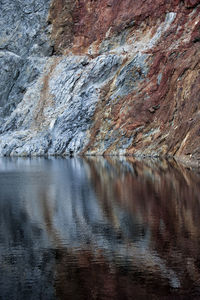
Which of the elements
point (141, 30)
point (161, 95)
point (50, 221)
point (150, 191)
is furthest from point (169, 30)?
point (50, 221)

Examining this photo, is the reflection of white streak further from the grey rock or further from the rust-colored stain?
the grey rock

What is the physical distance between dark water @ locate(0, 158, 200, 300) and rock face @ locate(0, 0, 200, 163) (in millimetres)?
20054

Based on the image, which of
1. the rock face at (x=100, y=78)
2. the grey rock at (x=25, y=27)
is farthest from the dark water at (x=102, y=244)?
the grey rock at (x=25, y=27)

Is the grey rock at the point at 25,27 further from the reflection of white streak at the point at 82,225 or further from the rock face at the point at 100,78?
the reflection of white streak at the point at 82,225

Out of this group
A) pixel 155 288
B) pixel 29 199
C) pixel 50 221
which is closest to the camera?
pixel 155 288

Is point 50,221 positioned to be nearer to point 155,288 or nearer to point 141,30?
point 155,288

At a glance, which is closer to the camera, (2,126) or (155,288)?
(155,288)

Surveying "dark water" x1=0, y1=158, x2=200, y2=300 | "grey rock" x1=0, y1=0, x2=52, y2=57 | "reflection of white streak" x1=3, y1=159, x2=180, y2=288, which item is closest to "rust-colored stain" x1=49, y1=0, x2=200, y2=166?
"grey rock" x1=0, y1=0, x2=52, y2=57

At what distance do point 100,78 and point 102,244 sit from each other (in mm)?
65658

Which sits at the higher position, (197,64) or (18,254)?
(197,64)

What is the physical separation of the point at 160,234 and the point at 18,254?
427cm

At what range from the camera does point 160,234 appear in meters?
14.8

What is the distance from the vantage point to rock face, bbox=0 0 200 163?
59938 mm

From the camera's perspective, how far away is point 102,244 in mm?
13891
